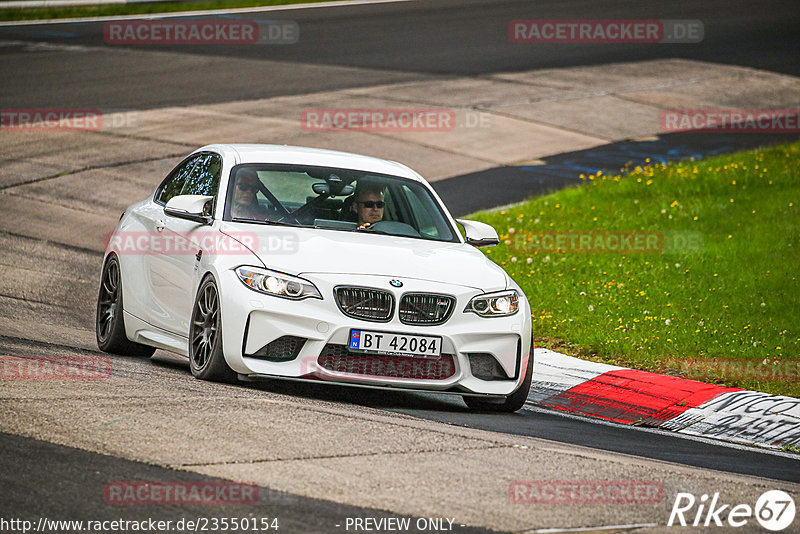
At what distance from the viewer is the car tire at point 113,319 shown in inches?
391

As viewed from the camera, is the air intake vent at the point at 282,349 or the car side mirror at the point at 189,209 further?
the car side mirror at the point at 189,209

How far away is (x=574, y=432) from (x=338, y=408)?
1656 millimetres

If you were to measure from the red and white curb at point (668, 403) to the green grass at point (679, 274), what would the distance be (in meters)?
0.51

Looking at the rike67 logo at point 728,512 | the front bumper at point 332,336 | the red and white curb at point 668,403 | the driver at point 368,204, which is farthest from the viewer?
the driver at point 368,204

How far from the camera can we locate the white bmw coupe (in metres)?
8.03

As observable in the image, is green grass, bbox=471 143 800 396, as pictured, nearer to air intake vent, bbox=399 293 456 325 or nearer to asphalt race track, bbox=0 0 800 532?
asphalt race track, bbox=0 0 800 532

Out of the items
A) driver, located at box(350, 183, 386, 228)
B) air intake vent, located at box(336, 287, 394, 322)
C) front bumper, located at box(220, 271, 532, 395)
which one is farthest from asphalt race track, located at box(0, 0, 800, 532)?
driver, located at box(350, 183, 386, 228)

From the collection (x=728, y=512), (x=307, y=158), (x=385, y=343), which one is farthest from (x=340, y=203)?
(x=728, y=512)

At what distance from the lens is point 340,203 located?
9359mm

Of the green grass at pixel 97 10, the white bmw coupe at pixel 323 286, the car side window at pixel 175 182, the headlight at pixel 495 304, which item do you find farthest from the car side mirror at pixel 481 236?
the green grass at pixel 97 10

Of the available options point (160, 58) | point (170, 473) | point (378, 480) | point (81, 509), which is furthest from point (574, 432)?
point (160, 58)

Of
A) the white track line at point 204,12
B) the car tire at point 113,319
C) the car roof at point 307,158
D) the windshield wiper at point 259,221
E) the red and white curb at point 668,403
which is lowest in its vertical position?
the red and white curb at point 668,403

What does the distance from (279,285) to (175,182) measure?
2.61 meters

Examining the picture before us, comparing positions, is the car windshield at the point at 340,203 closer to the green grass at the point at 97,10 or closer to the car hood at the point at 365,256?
the car hood at the point at 365,256
